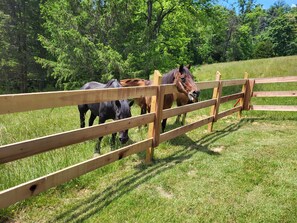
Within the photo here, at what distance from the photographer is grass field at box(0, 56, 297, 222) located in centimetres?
291

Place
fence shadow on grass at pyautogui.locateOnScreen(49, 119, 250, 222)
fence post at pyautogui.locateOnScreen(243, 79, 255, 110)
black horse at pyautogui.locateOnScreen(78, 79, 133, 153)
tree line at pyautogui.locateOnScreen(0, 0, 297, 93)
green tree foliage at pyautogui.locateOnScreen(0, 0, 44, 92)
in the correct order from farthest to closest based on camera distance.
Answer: green tree foliage at pyautogui.locateOnScreen(0, 0, 44, 92) < tree line at pyautogui.locateOnScreen(0, 0, 297, 93) < fence post at pyautogui.locateOnScreen(243, 79, 255, 110) < black horse at pyautogui.locateOnScreen(78, 79, 133, 153) < fence shadow on grass at pyautogui.locateOnScreen(49, 119, 250, 222)

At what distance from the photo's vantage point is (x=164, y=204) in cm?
313

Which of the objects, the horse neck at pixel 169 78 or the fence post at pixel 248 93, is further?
the fence post at pixel 248 93

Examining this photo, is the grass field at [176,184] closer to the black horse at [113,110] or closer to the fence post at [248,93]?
the black horse at [113,110]

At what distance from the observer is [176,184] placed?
3672 mm

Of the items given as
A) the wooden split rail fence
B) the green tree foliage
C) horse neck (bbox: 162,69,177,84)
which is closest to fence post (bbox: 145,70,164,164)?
the wooden split rail fence

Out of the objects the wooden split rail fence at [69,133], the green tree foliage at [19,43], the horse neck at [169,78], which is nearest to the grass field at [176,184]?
the wooden split rail fence at [69,133]

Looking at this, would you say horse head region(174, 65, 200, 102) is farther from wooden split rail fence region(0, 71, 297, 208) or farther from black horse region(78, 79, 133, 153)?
black horse region(78, 79, 133, 153)

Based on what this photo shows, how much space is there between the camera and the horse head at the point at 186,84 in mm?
4809

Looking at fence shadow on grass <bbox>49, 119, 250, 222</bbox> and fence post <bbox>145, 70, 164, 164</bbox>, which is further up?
fence post <bbox>145, 70, 164, 164</bbox>

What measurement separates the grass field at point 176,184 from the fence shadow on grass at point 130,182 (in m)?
0.01

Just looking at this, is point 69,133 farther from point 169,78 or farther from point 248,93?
point 248,93

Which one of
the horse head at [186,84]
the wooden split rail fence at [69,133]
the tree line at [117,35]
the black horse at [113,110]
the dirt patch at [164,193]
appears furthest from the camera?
the tree line at [117,35]

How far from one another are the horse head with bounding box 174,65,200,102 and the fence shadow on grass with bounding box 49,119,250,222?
1198mm
